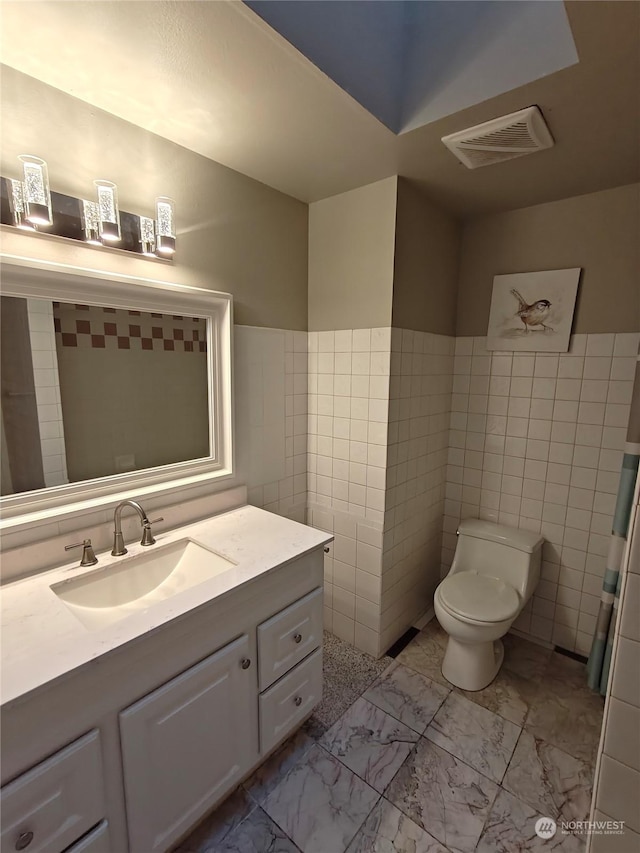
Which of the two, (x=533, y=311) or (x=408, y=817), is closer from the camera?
(x=408, y=817)

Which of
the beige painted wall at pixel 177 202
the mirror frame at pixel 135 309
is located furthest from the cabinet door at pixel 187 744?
the beige painted wall at pixel 177 202

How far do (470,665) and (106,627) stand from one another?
1.60 m

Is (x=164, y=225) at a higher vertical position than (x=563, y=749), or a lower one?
higher

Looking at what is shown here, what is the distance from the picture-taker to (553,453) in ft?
6.56

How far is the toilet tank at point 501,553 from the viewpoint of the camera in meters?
1.95

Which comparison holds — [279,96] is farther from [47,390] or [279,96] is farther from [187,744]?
[187,744]

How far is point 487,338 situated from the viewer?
2145 millimetres

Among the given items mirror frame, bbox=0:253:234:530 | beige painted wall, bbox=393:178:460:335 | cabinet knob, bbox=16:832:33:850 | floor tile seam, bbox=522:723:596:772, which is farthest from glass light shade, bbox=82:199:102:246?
floor tile seam, bbox=522:723:596:772

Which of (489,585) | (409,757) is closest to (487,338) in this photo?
(489,585)

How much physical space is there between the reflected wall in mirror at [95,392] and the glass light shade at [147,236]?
220 mm

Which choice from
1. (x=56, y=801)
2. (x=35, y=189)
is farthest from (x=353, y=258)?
(x=56, y=801)

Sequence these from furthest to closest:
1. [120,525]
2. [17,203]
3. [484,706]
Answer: [484,706]
[120,525]
[17,203]

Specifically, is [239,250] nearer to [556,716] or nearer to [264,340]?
[264,340]

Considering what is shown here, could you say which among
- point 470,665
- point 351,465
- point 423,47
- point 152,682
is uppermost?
point 423,47
